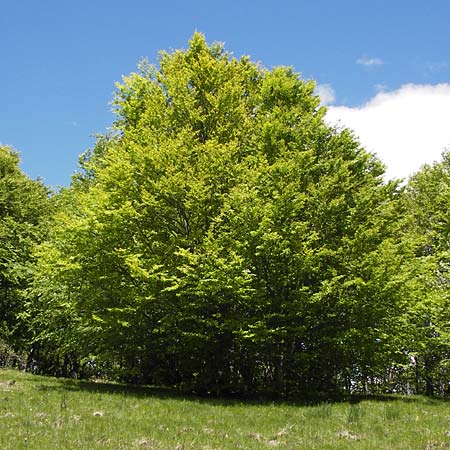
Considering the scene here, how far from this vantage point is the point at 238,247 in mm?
18422

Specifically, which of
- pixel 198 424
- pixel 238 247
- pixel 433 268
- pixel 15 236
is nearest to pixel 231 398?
pixel 238 247

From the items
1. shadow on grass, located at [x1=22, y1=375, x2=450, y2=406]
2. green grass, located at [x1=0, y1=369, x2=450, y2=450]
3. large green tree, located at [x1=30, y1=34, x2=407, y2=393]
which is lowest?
green grass, located at [x1=0, y1=369, x2=450, y2=450]

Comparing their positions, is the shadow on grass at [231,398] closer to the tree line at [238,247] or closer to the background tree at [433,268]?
the tree line at [238,247]

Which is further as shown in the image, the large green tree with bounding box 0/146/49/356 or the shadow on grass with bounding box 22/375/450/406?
the large green tree with bounding box 0/146/49/356

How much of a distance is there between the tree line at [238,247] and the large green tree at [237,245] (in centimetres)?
8

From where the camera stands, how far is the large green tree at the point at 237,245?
1858cm

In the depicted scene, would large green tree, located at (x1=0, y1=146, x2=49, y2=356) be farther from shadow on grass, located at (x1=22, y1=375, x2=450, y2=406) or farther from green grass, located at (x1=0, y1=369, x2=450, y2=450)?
green grass, located at (x1=0, y1=369, x2=450, y2=450)

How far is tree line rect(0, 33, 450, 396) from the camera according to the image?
1864 centimetres

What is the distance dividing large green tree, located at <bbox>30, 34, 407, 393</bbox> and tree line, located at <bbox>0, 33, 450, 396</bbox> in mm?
85

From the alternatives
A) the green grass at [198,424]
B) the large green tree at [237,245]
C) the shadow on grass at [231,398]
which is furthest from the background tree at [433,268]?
the green grass at [198,424]

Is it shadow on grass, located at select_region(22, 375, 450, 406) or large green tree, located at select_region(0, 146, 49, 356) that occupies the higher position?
large green tree, located at select_region(0, 146, 49, 356)

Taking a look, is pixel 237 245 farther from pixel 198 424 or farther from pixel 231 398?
pixel 198 424

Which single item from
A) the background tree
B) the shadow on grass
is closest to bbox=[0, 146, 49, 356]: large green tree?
the shadow on grass

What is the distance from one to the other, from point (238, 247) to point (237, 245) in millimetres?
171
